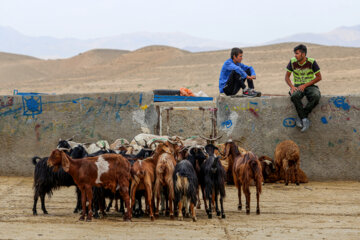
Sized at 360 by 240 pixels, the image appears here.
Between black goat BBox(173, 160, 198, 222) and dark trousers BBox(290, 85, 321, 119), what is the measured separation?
173 inches

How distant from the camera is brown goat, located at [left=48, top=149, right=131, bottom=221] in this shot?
8711 millimetres

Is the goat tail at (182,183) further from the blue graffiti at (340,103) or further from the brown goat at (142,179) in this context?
the blue graffiti at (340,103)

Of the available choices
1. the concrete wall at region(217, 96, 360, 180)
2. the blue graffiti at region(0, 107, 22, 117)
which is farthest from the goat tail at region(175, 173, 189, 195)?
the blue graffiti at region(0, 107, 22, 117)

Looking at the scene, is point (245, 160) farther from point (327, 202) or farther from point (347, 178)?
point (347, 178)

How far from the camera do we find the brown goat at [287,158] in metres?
12.4

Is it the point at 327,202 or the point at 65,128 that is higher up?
the point at 65,128

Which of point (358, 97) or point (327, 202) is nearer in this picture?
point (327, 202)

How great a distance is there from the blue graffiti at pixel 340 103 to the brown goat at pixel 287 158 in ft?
4.37

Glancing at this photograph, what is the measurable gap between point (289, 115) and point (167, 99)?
3711 millimetres

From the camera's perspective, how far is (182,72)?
49.2m

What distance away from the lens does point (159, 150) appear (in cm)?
951

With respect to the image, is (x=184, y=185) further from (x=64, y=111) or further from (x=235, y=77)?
(x=64, y=111)

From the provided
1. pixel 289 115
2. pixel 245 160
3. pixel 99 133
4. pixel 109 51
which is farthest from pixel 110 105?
pixel 109 51

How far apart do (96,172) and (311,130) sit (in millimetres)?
5928
